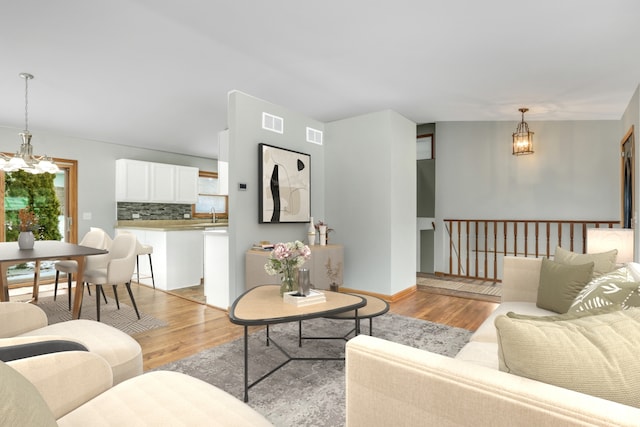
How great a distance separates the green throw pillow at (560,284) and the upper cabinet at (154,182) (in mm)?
6104

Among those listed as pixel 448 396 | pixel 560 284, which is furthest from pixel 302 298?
pixel 560 284

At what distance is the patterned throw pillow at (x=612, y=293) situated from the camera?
1.37 m

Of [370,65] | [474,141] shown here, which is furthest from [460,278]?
[370,65]

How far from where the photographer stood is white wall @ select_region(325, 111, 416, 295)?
4.33m

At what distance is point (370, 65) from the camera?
2990 mm

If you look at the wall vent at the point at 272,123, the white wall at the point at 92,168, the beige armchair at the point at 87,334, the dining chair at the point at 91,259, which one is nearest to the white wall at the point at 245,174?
the wall vent at the point at 272,123

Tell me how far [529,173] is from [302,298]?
4973 mm

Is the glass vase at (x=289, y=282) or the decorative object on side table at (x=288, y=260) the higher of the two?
the decorative object on side table at (x=288, y=260)

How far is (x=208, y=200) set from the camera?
7688mm

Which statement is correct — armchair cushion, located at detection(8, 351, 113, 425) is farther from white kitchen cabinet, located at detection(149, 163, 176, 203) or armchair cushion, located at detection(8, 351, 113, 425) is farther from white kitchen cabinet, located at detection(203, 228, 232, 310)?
white kitchen cabinet, located at detection(149, 163, 176, 203)

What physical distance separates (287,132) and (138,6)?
7.19 ft

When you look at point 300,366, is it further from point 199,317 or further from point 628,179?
point 628,179

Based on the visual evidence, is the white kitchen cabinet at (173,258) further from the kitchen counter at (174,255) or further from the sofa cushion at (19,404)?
the sofa cushion at (19,404)

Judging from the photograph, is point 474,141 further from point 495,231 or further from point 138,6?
point 138,6
